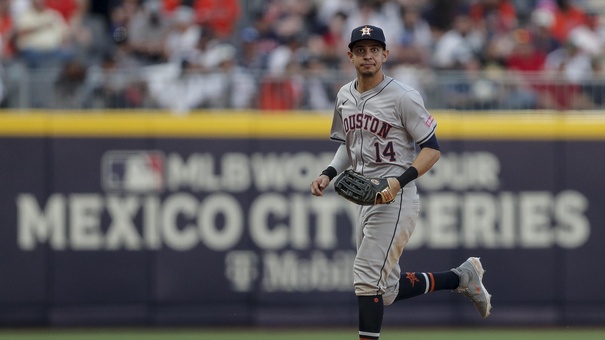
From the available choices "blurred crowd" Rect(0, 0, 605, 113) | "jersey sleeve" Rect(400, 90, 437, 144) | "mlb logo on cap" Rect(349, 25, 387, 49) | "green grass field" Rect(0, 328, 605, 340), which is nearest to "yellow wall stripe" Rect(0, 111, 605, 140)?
"blurred crowd" Rect(0, 0, 605, 113)

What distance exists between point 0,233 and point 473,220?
5.15 metres

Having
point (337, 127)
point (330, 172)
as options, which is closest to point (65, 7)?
point (337, 127)

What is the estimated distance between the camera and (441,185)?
1285 centimetres

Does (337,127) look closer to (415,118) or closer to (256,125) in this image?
(415,118)

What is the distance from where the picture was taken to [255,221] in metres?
12.8

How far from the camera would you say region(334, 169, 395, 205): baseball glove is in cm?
768

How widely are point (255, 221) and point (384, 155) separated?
4.89 meters

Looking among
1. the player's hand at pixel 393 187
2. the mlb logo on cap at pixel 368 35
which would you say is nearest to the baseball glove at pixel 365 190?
the player's hand at pixel 393 187

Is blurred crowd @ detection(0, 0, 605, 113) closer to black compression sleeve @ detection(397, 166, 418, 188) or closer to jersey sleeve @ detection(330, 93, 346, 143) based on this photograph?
jersey sleeve @ detection(330, 93, 346, 143)

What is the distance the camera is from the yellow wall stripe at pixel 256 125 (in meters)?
12.5

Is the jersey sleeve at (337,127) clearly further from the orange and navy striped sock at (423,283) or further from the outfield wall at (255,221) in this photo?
the outfield wall at (255,221)

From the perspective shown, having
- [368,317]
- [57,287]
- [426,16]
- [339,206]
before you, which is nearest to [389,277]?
[368,317]

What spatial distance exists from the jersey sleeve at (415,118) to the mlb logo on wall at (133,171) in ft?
17.4

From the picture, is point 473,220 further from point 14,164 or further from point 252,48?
point 14,164
